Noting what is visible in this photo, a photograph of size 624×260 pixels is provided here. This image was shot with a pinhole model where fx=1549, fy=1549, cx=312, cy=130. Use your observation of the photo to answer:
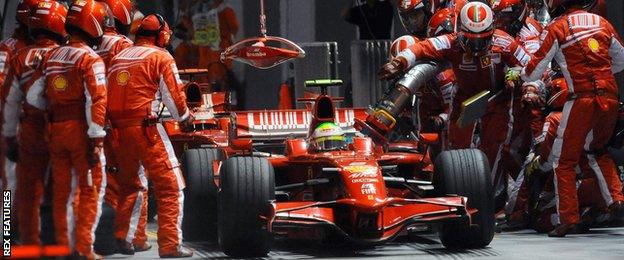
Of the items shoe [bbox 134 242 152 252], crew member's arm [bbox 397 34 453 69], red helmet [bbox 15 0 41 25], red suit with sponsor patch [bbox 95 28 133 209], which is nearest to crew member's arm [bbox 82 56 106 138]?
red helmet [bbox 15 0 41 25]

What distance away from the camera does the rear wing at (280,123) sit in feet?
46.0

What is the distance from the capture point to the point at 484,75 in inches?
562

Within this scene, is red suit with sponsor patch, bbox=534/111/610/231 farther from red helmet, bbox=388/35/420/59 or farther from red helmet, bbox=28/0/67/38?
red helmet, bbox=28/0/67/38

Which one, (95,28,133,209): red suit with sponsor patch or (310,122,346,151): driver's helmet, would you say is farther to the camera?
(95,28,133,209): red suit with sponsor patch

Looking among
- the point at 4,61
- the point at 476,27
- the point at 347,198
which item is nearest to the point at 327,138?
the point at 347,198

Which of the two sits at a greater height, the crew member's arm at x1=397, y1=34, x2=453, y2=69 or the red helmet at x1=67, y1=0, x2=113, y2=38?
the red helmet at x1=67, y1=0, x2=113, y2=38

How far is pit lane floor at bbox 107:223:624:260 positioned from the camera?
1185 centimetres

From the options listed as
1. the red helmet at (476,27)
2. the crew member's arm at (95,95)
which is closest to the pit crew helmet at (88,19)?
the crew member's arm at (95,95)

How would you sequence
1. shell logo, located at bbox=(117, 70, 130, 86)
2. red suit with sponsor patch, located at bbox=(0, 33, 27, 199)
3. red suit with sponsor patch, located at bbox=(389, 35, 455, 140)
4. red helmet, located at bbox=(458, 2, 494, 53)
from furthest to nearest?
1. red suit with sponsor patch, located at bbox=(389, 35, 455, 140)
2. red helmet, located at bbox=(458, 2, 494, 53)
3. shell logo, located at bbox=(117, 70, 130, 86)
4. red suit with sponsor patch, located at bbox=(0, 33, 27, 199)

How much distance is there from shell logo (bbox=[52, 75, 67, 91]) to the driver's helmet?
2.34 metres

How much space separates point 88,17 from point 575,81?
4373mm

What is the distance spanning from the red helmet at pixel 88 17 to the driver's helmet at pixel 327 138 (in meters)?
1.99

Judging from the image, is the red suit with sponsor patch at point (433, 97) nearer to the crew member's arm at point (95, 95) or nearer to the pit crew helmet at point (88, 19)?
the pit crew helmet at point (88, 19)

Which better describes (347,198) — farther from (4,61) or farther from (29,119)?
(4,61)
